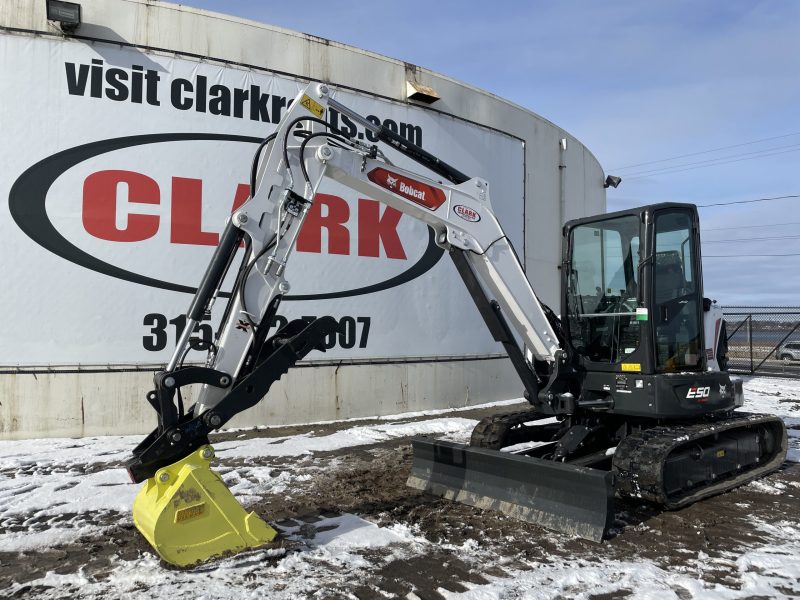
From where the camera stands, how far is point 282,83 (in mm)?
10031

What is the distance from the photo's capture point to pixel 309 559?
4.58 meters

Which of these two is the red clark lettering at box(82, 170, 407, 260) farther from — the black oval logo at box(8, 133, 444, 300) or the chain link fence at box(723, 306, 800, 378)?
the chain link fence at box(723, 306, 800, 378)

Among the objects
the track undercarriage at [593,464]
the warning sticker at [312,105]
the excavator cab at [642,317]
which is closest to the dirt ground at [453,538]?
the track undercarriage at [593,464]

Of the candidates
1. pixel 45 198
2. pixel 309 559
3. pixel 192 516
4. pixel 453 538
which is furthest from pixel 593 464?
pixel 45 198

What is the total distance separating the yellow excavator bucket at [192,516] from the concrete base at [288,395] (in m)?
4.69

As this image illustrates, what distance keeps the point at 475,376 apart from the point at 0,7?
9.19 m

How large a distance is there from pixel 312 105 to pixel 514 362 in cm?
293

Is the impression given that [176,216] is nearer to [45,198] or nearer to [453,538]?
[45,198]

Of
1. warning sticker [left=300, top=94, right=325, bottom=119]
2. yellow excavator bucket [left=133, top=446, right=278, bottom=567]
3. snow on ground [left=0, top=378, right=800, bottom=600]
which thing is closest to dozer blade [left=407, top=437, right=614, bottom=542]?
snow on ground [left=0, top=378, right=800, bottom=600]

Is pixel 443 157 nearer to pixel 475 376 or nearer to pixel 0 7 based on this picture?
pixel 475 376

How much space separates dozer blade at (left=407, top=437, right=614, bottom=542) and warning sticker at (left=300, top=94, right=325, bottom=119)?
3315 millimetres

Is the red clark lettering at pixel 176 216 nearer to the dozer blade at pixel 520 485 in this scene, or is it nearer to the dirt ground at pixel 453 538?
the dirt ground at pixel 453 538

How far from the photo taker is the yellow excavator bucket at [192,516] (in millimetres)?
4309

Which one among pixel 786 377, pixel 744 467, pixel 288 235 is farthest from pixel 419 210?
pixel 786 377
